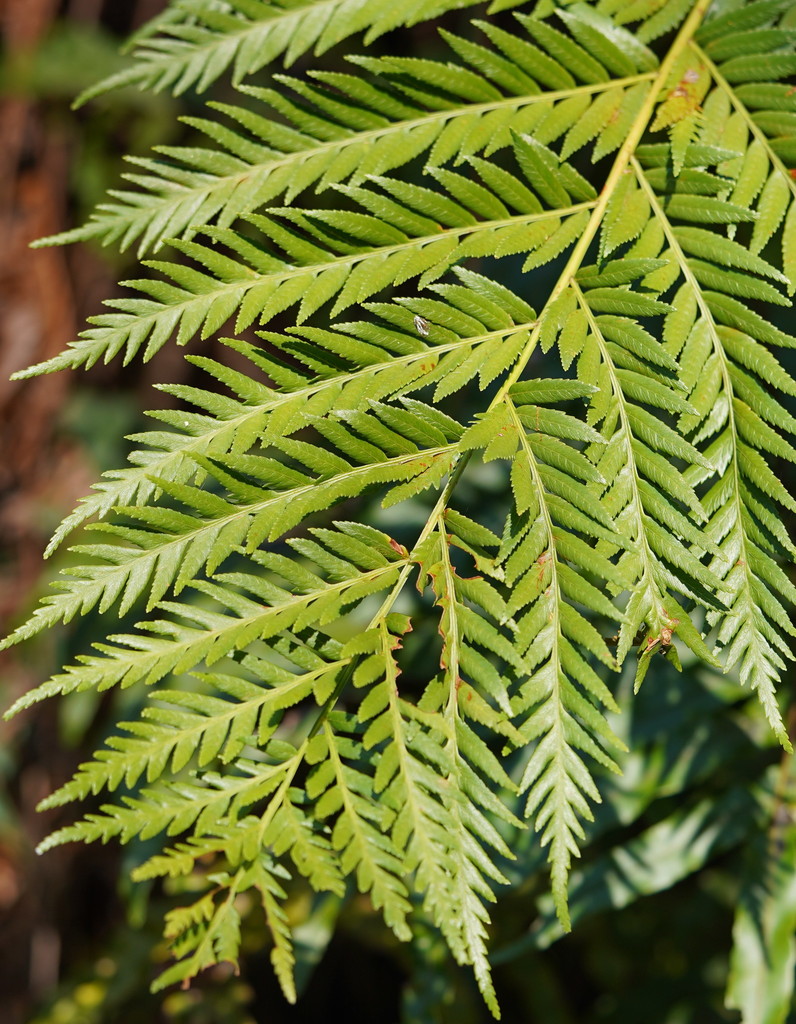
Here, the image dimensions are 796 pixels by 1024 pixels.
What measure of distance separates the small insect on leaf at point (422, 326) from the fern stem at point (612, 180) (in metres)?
0.08

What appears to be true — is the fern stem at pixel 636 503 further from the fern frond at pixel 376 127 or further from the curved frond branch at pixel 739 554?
the fern frond at pixel 376 127

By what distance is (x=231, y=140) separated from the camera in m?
0.84

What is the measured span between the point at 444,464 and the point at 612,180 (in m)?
0.32

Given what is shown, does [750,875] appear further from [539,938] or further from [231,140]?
[231,140]

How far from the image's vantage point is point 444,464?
2.26ft

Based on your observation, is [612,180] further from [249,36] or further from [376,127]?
[249,36]

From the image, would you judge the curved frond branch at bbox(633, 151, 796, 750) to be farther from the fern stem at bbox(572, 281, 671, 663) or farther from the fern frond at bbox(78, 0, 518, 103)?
the fern frond at bbox(78, 0, 518, 103)

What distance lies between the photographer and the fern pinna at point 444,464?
65cm

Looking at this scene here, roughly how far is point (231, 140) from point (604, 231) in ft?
1.19

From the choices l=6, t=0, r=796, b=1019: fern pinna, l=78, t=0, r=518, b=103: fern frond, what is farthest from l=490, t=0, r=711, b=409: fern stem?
l=78, t=0, r=518, b=103: fern frond

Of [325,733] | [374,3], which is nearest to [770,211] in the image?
[374,3]

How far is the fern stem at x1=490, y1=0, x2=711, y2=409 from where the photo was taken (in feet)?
2.38

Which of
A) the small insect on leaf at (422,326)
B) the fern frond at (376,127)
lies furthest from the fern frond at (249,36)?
the small insect on leaf at (422,326)

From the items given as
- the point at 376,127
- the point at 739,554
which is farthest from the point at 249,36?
the point at 739,554
